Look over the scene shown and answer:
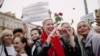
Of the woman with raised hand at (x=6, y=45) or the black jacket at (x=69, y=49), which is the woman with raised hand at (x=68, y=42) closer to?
the black jacket at (x=69, y=49)

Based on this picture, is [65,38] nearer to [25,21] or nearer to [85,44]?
[85,44]

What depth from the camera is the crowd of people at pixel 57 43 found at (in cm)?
520

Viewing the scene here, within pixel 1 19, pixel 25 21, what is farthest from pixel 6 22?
pixel 25 21

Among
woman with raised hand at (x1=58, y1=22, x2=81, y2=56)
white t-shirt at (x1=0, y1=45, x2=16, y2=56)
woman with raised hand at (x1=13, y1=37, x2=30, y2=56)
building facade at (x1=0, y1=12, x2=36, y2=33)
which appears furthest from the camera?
building facade at (x1=0, y1=12, x2=36, y2=33)

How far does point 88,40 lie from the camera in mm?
5398

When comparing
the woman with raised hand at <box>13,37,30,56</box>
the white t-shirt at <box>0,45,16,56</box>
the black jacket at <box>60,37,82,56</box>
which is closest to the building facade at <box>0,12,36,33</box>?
the woman with raised hand at <box>13,37,30,56</box>

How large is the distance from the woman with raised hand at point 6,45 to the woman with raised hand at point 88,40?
1294 mm

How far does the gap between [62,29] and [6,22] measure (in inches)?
1945

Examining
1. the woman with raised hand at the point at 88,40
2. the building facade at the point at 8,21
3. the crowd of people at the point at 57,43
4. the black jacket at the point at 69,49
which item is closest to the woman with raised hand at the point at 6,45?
the crowd of people at the point at 57,43

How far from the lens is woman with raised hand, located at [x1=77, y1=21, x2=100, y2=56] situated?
5.06 meters

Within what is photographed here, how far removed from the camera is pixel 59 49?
535 cm

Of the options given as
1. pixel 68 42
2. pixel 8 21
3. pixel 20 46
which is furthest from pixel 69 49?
pixel 8 21

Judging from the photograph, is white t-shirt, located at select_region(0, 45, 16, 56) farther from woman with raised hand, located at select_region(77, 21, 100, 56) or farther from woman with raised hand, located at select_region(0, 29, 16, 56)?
woman with raised hand, located at select_region(77, 21, 100, 56)

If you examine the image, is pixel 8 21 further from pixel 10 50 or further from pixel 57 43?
pixel 57 43
